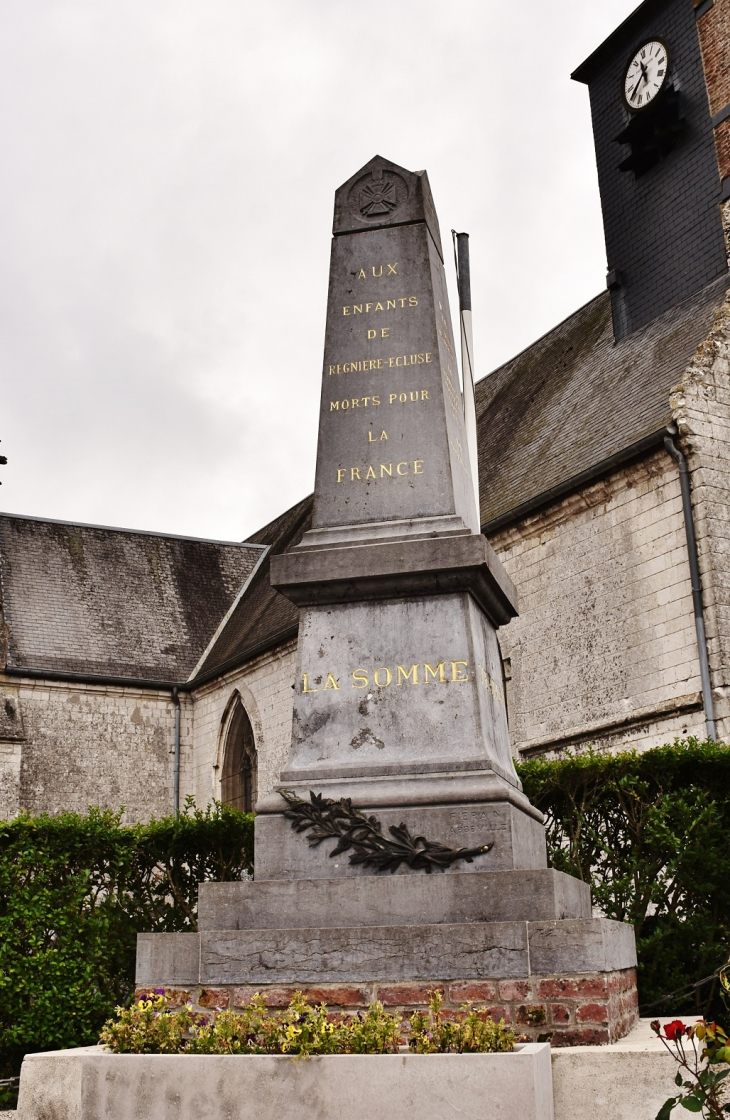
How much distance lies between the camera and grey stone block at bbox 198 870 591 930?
4.16m

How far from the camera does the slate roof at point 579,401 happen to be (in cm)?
1266

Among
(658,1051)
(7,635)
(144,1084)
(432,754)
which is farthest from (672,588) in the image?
(7,635)

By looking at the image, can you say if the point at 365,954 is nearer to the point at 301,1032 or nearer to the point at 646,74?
the point at 301,1032

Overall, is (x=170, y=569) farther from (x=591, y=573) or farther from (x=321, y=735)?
(x=321, y=735)

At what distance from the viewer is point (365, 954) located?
412cm

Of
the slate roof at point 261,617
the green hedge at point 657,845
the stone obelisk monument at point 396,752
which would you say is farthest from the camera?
the slate roof at point 261,617

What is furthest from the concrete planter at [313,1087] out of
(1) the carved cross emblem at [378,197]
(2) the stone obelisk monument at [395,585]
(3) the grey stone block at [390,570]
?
(1) the carved cross emblem at [378,197]

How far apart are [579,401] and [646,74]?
525 cm

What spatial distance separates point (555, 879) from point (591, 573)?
853 centimetres

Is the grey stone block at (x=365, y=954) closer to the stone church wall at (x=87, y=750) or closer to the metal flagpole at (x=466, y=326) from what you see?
the metal flagpole at (x=466, y=326)

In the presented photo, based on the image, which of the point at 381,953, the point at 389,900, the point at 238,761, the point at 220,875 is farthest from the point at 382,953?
the point at 238,761

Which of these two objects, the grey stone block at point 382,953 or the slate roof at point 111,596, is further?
the slate roof at point 111,596

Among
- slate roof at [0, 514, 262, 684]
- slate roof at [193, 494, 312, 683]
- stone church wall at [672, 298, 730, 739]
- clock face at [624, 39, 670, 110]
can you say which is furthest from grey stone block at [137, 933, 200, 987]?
slate roof at [0, 514, 262, 684]

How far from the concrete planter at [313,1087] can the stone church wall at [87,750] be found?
623 inches
